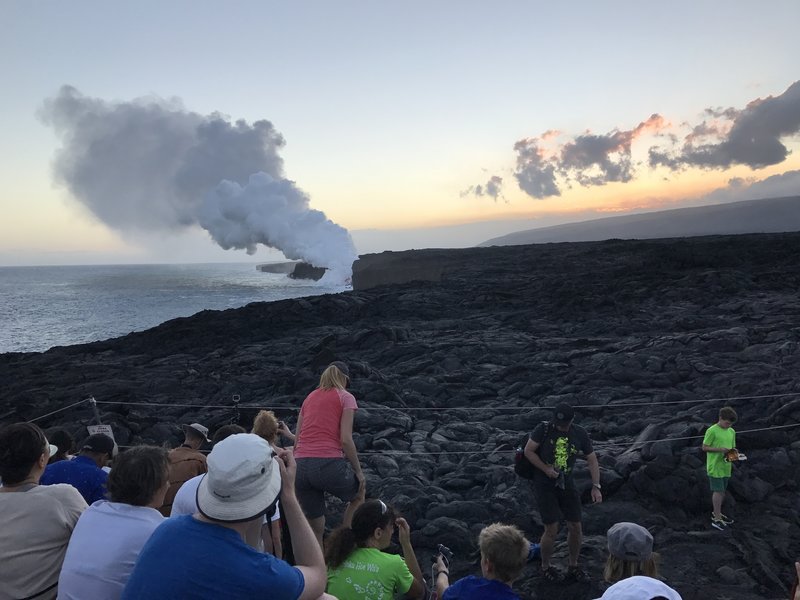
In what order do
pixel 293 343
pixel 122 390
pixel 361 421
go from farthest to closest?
pixel 293 343 → pixel 122 390 → pixel 361 421

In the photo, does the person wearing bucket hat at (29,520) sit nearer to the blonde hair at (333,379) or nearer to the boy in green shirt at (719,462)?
the blonde hair at (333,379)

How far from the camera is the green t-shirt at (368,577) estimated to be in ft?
11.1

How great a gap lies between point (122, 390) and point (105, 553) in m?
13.5

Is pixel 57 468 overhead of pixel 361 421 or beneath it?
overhead

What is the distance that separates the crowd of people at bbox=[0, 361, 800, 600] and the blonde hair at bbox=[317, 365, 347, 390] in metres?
0.64

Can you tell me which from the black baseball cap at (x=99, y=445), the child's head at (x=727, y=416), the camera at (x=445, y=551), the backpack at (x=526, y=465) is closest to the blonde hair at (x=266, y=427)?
the black baseball cap at (x=99, y=445)

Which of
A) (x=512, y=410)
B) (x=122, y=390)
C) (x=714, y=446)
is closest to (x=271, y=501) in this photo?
(x=714, y=446)

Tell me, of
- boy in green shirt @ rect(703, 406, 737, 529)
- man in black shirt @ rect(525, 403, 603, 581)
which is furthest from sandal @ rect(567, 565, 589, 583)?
boy in green shirt @ rect(703, 406, 737, 529)

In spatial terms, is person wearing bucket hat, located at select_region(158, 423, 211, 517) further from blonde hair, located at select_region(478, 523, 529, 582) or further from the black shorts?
the black shorts

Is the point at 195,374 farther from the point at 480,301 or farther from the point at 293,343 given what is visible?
the point at 480,301

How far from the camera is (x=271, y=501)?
7.70ft

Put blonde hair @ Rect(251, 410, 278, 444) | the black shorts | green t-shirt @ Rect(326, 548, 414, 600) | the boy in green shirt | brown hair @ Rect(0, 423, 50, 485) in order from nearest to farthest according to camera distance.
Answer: brown hair @ Rect(0, 423, 50, 485), green t-shirt @ Rect(326, 548, 414, 600), blonde hair @ Rect(251, 410, 278, 444), the black shorts, the boy in green shirt

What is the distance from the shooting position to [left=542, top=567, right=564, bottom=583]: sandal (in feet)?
19.0

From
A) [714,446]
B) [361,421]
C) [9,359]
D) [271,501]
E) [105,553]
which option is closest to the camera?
[271,501]
